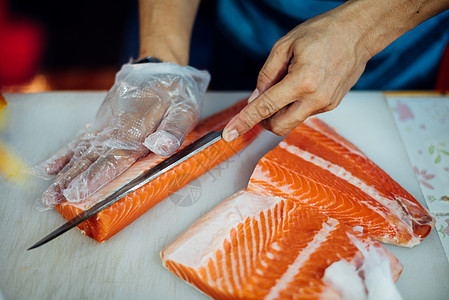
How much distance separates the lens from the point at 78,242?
1.83m

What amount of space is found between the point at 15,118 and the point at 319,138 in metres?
1.94

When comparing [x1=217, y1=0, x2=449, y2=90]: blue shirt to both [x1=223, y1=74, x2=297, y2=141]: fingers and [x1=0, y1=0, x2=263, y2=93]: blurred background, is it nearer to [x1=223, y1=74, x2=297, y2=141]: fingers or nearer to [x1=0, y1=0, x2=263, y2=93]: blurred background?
[x1=223, y1=74, x2=297, y2=141]: fingers

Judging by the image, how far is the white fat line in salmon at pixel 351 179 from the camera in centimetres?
189

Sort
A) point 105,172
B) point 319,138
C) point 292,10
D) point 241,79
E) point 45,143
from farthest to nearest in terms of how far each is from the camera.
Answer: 1. point 241,79
2. point 292,10
3. point 45,143
4. point 319,138
5. point 105,172

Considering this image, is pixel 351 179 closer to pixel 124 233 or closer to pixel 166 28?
pixel 124 233

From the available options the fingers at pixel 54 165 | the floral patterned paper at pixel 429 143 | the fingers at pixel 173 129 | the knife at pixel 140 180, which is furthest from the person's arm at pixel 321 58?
the fingers at pixel 54 165

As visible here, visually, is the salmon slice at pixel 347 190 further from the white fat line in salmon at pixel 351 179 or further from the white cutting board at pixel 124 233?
the white cutting board at pixel 124 233

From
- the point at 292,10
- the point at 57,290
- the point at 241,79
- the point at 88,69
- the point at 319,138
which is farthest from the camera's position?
the point at 88,69

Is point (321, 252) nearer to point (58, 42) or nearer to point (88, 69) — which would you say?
point (88, 69)

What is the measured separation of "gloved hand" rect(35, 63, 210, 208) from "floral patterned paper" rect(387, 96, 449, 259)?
133 centimetres

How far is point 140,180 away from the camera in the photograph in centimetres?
178

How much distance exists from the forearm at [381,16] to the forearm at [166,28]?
1133 millimetres

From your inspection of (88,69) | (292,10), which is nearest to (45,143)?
(292,10)

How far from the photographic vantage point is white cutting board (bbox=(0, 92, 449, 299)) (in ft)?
5.56
